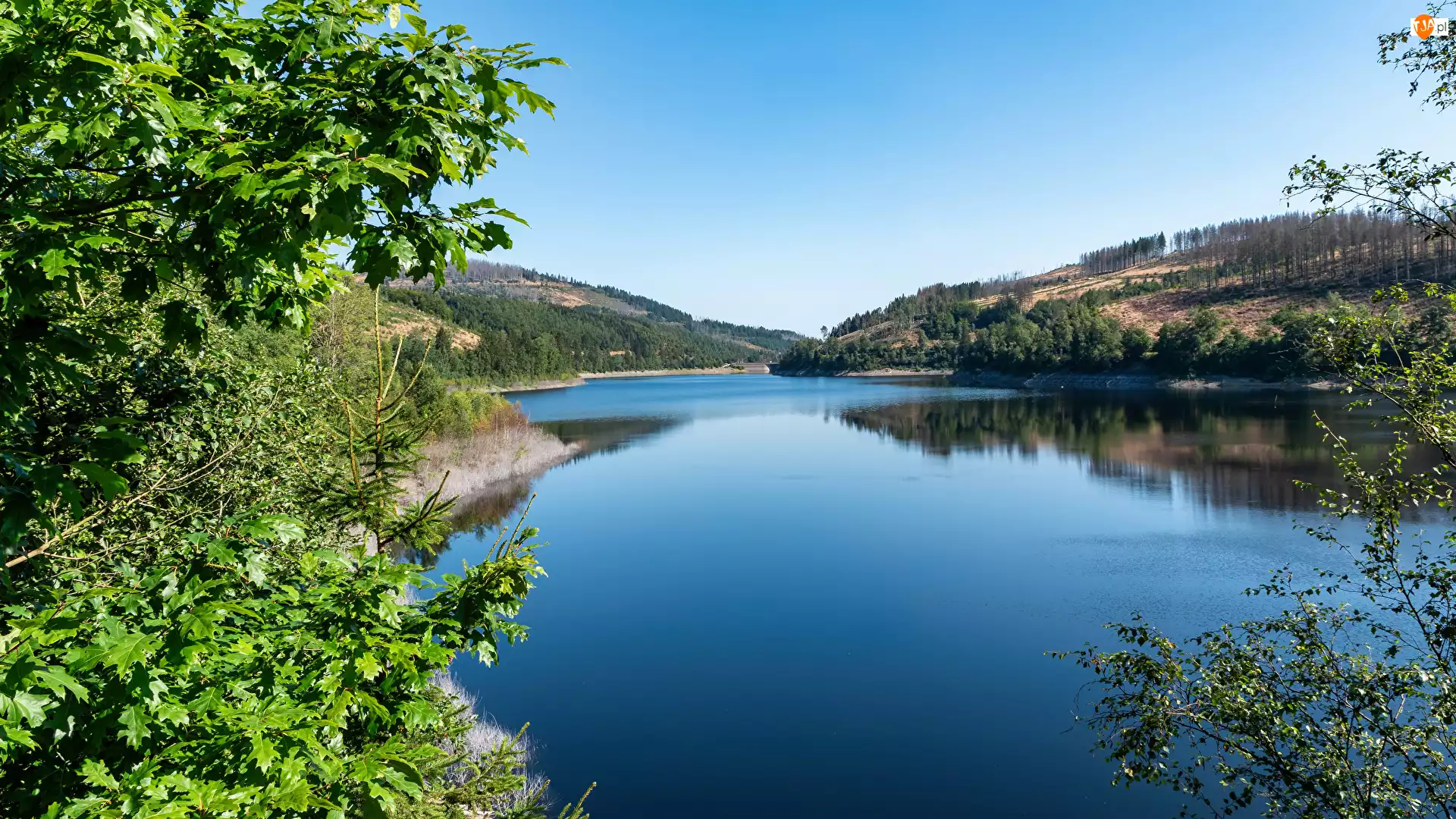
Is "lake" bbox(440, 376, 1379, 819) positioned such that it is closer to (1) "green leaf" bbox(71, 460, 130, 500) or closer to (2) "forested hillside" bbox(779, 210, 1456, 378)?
(1) "green leaf" bbox(71, 460, 130, 500)

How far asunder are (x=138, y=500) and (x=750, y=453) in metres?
47.9

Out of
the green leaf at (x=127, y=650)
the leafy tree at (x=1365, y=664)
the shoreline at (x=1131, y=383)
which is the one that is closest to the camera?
the green leaf at (x=127, y=650)

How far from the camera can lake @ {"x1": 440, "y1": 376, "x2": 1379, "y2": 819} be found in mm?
13852

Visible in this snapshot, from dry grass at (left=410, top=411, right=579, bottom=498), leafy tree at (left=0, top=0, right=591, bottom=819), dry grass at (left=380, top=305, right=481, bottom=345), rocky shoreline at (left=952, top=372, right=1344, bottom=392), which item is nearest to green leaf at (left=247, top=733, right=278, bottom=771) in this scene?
leafy tree at (left=0, top=0, right=591, bottom=819)

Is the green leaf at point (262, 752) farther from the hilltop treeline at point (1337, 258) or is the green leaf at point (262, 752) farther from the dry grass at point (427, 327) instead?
the hilltop treeline at point (1337, 258)

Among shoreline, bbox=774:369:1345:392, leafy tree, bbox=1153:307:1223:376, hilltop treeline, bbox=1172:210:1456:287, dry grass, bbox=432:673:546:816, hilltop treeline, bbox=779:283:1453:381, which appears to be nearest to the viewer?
dry grass, bbox=432:673:546:816

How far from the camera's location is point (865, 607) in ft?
72.9

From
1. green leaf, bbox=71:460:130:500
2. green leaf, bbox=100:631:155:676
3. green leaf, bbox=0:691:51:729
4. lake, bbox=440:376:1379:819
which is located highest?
green leaf, bbox=71:460:130:500

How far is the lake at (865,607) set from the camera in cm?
1385

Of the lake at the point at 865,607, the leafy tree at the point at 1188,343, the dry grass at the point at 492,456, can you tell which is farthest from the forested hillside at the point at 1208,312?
the dry grass at the point at 492,456

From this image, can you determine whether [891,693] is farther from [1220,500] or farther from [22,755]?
[1220,500]

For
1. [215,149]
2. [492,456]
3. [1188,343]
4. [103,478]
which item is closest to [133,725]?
[103,478]

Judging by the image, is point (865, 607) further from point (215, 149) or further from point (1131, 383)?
point (1131, 383)

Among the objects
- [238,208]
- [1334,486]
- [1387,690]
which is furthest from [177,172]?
[1334,486]
